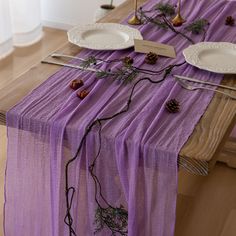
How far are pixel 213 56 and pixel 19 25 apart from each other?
200 centimetres

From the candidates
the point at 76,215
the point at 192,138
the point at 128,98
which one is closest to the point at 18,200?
the point at 76,215

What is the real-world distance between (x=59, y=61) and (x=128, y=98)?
0.33 m

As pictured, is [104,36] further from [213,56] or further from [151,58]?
[213,56]

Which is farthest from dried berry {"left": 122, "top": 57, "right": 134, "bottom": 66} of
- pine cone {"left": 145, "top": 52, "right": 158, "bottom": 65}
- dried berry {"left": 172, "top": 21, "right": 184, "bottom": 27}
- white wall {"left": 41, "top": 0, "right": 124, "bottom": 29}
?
white wall {"left": 41, "top": 0, "right": 124, "bottom": 29}

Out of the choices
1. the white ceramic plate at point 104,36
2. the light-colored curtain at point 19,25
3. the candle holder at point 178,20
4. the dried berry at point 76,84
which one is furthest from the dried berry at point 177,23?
the light-colored curtain at point 19,25

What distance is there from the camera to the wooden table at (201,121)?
1.23 meters

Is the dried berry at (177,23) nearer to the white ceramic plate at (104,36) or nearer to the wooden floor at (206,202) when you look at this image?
the white ceramic plate at (104,36)

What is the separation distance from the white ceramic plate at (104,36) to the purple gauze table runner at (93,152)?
16 centimetres

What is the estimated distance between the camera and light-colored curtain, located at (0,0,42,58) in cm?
324

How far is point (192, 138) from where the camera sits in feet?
4.26

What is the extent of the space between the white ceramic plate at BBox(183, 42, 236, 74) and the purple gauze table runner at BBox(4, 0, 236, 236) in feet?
0.13

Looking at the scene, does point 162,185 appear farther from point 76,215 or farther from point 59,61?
point 59,61

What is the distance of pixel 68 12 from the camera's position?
12.0 ft

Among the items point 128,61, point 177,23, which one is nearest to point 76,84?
point 128,61
